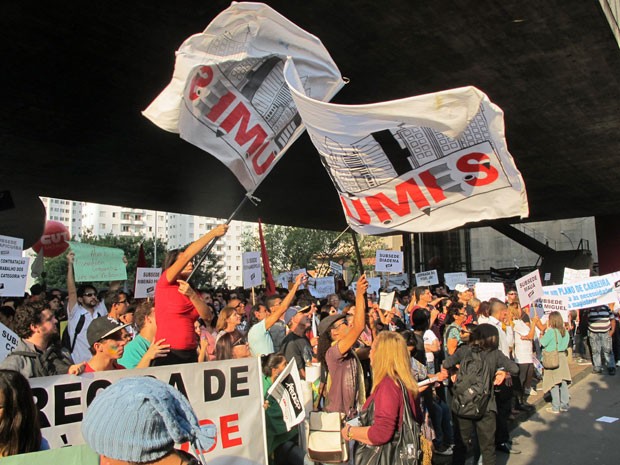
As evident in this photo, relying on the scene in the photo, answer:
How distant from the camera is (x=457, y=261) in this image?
4797 centimetres

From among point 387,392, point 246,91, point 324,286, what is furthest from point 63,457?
point 324,286

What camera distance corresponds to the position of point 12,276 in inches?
294

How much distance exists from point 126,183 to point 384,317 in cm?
1337

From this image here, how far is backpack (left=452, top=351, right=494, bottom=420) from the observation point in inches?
245

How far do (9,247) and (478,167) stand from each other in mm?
6312

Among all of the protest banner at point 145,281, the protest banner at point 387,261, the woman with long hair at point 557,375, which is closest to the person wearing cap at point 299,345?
the woman with long hair at point 557,375

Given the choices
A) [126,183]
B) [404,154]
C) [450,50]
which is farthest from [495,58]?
[126,183]

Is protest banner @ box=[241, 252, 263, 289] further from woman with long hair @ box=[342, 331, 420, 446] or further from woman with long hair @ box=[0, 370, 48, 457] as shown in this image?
woman with long hair @ box=[0, 370, 48, 457]

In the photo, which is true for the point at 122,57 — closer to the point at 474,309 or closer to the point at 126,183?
the point at 474,309

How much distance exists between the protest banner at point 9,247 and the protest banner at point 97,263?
2950 mm

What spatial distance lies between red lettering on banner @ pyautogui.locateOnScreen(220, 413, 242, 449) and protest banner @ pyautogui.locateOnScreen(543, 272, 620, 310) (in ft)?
27.4

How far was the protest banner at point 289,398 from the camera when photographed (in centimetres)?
476

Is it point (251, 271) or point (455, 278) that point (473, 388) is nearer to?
point (251, 271)

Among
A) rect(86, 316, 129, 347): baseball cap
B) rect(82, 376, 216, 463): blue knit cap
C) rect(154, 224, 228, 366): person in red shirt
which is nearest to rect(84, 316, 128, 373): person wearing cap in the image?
rect(86, 316, 129, 347): baseball cap
